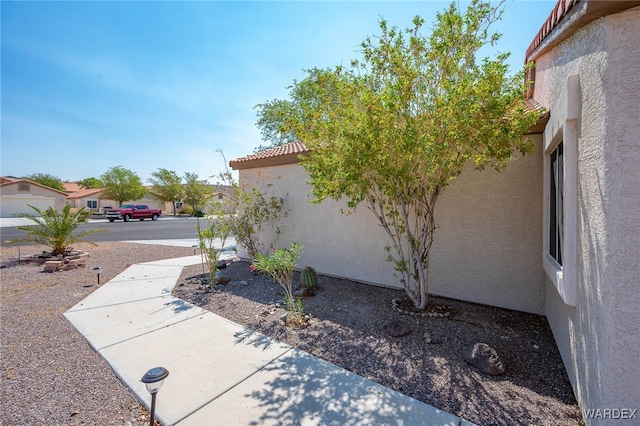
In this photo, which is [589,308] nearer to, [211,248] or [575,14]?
[575,14]

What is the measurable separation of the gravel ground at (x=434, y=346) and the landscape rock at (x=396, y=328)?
73mm

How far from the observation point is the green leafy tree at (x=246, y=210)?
26.9 feet

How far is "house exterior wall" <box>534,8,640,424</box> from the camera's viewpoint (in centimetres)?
198

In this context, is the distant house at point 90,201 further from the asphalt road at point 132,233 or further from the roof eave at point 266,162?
the roof eave at point 266,162

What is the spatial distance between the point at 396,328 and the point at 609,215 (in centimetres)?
290

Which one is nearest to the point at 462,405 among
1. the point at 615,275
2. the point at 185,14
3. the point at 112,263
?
the point at 615,275

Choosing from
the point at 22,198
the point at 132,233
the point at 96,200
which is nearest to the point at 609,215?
the point at 132,233

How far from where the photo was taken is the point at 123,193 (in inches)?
1492

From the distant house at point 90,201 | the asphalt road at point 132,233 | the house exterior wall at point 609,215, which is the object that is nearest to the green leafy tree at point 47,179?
the distant house at point 90,201

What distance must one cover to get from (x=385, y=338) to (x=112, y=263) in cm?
957

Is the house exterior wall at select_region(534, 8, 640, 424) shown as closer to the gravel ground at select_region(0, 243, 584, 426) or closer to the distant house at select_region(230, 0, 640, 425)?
the distant house at select_region(230, 0, 640, 425)

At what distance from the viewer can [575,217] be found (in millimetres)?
2777

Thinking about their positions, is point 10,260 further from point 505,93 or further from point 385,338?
point 505,93

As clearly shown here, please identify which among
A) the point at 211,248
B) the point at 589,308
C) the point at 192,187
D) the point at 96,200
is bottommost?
the point at 589,308
